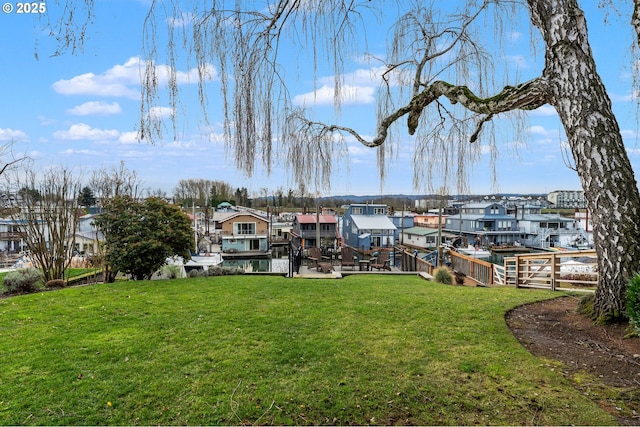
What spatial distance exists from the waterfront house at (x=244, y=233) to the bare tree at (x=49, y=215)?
17.0 metres

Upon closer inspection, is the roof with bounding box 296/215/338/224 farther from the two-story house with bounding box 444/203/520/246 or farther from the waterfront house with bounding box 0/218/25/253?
the waterfront house with bounding box 0/218/25/253

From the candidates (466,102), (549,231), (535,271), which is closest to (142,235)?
(466,102)

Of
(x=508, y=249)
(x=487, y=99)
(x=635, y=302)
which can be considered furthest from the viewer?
(x=508, y=249)

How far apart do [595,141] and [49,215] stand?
12952 millimetres

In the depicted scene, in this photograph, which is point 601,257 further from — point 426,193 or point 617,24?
point 617,24

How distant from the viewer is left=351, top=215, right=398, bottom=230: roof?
2855 centimetres

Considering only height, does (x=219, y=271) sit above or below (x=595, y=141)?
below

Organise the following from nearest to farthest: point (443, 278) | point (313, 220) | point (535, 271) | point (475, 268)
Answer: point (535, 271) → point (443, 278) → point (475, 268) → point (313, 220)

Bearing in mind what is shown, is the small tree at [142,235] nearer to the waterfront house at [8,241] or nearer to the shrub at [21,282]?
the shrub at [21,282]

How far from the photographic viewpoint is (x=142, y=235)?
8750 mm

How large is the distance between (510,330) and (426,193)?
2.07 meters

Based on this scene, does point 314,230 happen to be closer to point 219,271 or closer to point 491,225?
point 491,225

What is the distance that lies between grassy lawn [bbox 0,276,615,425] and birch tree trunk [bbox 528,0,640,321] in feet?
4.76

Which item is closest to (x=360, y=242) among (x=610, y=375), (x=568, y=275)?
(x=568, y=275)
